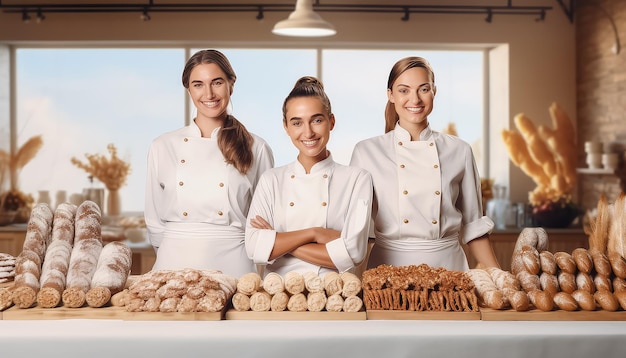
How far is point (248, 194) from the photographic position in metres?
2.68

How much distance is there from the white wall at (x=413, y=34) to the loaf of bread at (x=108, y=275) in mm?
3711

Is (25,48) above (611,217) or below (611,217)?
above

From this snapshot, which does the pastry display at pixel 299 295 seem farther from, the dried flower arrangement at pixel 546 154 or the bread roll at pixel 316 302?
the dried flower arrangement at pixel 546 154

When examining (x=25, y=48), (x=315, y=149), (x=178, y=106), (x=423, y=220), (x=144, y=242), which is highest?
(x=25, y=48)

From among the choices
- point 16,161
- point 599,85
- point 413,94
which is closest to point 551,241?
point 599,85

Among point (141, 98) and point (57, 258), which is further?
point (141, 98)

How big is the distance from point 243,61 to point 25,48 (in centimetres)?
181

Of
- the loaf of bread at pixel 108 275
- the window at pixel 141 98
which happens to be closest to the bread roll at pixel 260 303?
the loaf of bread at pixel 108 275

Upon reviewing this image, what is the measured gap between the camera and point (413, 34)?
569 cm

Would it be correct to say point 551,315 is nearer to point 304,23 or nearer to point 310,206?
point 310,206

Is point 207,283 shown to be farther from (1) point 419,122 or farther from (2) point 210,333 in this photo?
(1) point 419,122

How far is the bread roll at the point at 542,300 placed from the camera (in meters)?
1.97

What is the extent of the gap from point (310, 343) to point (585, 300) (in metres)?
0.77

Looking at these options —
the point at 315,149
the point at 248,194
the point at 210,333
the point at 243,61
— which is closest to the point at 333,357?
the point at 210,333
